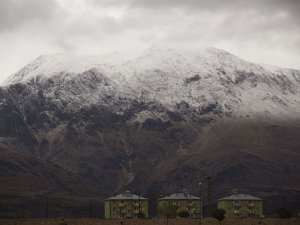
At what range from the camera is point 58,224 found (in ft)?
650

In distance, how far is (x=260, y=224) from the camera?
200m

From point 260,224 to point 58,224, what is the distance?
5240 centimetres
